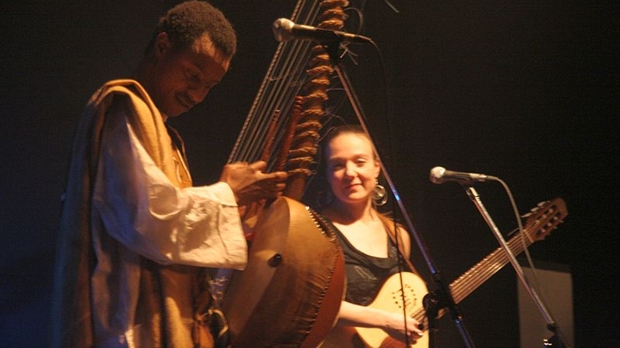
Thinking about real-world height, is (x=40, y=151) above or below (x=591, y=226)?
below

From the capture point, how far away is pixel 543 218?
3170mm

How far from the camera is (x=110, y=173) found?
65.9 inches

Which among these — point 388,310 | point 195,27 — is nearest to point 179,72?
point 195,27

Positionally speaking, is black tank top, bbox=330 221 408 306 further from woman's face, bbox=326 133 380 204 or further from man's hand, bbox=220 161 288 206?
man's hand, bbox=220 161 288 206

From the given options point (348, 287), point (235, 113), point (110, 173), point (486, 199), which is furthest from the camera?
point (486, 199)

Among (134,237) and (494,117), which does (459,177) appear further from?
(494,117)

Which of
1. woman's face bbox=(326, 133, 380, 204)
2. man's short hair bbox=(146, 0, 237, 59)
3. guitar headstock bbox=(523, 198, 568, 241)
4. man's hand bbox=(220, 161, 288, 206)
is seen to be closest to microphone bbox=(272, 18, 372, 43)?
man's short hair bbox=(146, 0, 237, 59)

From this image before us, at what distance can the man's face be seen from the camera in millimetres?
1893

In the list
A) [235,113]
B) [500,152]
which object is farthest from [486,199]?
[235,113]

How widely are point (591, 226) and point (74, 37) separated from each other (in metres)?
2.57

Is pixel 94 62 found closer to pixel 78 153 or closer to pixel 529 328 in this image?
pixel 78 153

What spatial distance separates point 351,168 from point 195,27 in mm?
1345

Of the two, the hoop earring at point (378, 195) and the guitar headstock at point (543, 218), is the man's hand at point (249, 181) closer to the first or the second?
the hoop earring at point (378, 195)

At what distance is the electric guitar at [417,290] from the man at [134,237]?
117 cm
